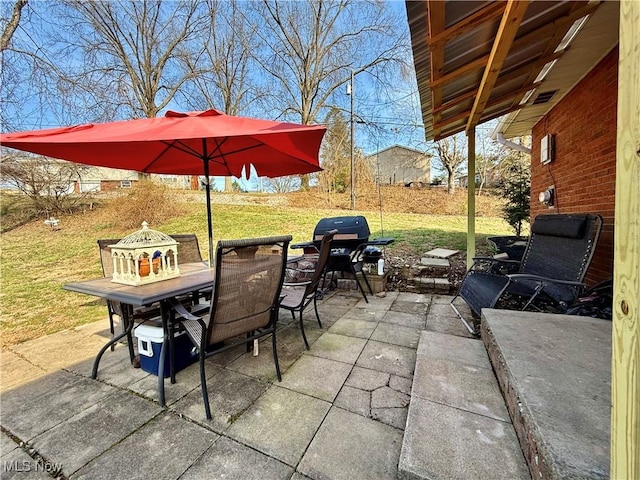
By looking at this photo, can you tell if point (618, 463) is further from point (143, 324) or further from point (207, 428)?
point (143, 324)

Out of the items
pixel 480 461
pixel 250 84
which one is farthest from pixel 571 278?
pixel 250 84

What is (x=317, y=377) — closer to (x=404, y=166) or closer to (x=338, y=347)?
(x=338, y=347)

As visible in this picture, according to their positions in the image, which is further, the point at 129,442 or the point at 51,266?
the point at 51,266

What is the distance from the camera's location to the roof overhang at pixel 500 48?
6.30ft

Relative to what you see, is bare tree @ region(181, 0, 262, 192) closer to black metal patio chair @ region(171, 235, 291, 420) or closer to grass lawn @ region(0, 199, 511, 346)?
grass lawn @ region(0, 199, 511, 346)

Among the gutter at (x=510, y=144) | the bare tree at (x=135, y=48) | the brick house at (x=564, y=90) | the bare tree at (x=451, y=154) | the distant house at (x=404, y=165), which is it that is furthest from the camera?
the distant house at (x=404, y=165)

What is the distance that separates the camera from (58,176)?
9.34 meters

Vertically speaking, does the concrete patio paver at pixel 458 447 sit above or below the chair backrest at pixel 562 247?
below

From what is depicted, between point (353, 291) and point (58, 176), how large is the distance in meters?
10.9

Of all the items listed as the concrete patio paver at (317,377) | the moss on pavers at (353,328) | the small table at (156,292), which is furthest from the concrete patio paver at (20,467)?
the moss on pavers at (353,328)

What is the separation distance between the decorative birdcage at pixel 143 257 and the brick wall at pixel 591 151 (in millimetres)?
4277

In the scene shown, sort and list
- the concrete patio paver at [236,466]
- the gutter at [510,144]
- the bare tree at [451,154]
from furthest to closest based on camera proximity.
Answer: the bare tree at [451,154], the gutter at [510,144], the concrete patio paver at [236,466]

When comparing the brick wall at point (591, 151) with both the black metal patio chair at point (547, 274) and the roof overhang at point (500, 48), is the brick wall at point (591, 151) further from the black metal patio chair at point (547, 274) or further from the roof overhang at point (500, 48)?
the black metal patio chair at point (547, 274)

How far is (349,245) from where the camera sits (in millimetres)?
4773
